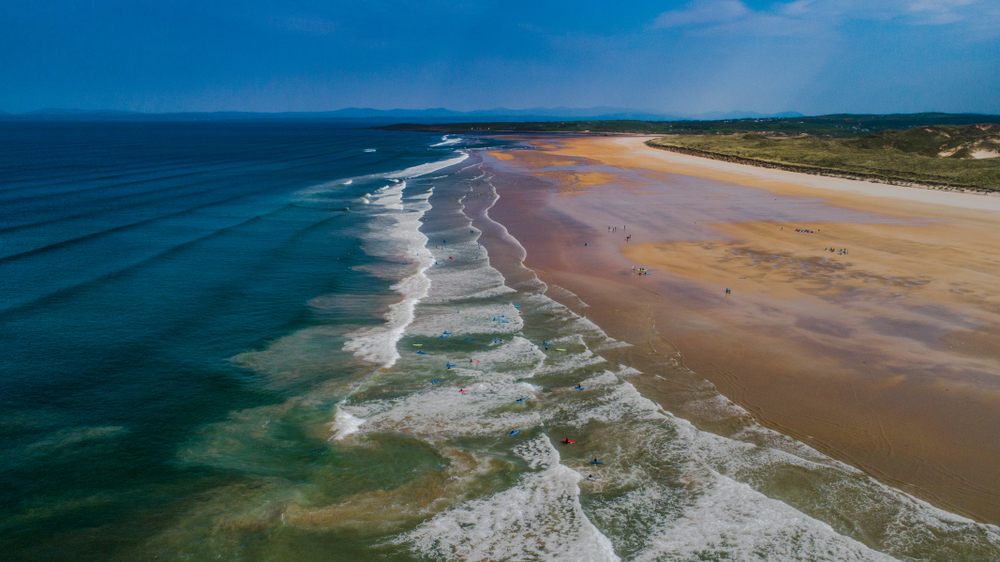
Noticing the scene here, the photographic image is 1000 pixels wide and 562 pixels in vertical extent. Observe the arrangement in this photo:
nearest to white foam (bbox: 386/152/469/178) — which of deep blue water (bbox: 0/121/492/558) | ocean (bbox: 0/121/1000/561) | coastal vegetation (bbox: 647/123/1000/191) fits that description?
deep blue water (bbox: 0/121/492/558)

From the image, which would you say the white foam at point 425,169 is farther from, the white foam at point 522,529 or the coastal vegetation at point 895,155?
the white foam at point 522,529

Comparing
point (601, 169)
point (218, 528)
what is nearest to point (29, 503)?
point (218, 528)

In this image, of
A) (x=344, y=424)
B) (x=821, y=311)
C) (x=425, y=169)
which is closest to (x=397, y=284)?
(x=344, y=424)

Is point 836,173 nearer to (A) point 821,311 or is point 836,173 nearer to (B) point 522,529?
(A) point 821,311

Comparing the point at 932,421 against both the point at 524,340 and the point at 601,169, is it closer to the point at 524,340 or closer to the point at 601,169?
the point at 524,340

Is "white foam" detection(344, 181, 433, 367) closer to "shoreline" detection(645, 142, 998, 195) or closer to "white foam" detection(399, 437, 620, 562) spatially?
"white foam" detection(399, 437, 620, 562)
